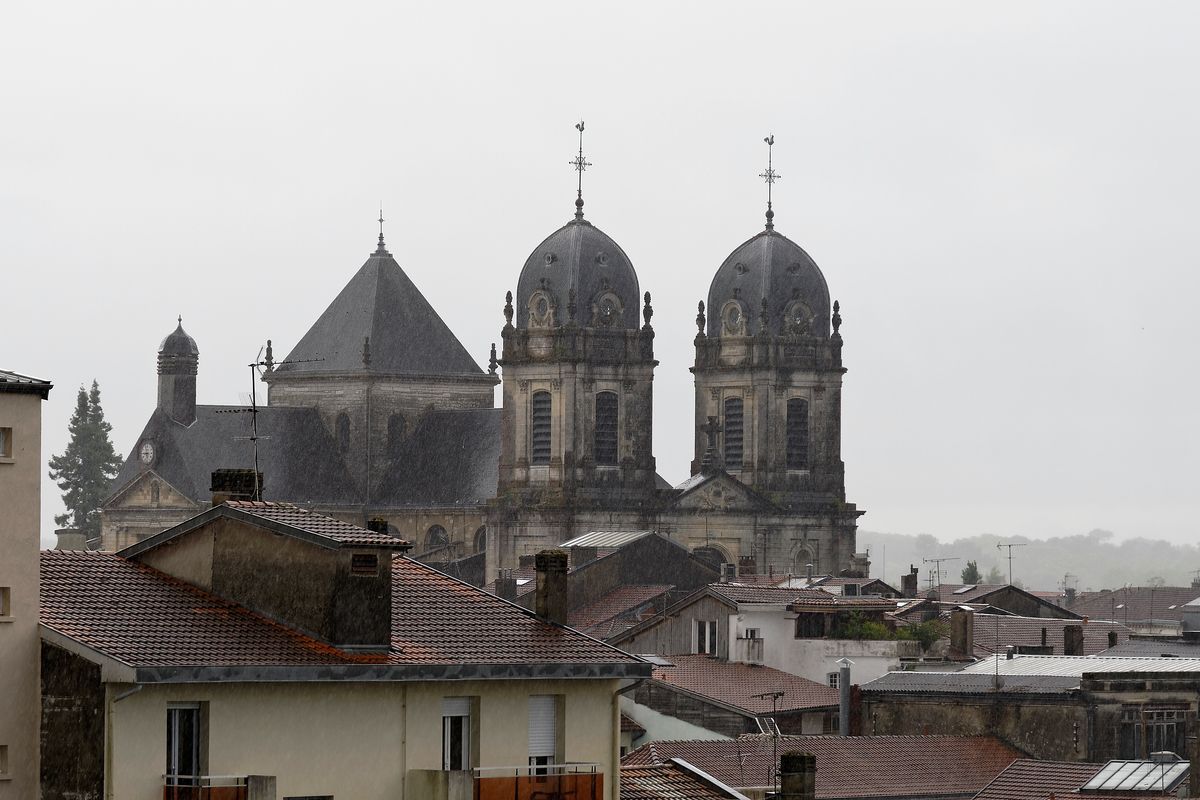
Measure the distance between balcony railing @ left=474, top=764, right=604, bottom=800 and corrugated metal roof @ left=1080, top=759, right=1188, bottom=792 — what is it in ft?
53.9

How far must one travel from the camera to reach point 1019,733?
59.0m

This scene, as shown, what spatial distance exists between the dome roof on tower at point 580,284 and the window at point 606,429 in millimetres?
2728

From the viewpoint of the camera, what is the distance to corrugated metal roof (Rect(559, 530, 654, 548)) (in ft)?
332

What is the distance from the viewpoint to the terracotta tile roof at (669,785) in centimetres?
3091

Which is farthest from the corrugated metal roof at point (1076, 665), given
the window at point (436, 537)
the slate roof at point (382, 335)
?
the slate roof at point (382, 335)

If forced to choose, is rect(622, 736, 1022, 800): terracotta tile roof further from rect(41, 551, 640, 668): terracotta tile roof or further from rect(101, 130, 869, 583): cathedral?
rect(101, 130, 869, 583): cathedral

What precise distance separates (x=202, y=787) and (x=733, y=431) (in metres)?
92.4

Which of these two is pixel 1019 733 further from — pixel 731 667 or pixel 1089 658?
pixel 731 667

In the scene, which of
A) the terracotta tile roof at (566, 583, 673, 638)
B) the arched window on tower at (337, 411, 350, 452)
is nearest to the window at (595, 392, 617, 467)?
the terracotta tile roof at (566, 583, 673, 638)

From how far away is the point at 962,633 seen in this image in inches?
2904

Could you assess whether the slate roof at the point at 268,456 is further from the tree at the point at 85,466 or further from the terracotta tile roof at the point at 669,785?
the terracotta tile roof at the point at 669,785

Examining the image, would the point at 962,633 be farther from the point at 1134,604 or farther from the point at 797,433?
the point at 1134,604

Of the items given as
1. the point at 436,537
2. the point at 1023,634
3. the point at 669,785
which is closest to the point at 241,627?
the point at 669,785

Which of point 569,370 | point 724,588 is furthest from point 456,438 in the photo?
point 724,588
